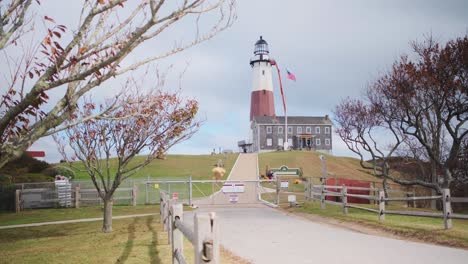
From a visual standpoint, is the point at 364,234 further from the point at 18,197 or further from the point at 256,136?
the point at 256,136

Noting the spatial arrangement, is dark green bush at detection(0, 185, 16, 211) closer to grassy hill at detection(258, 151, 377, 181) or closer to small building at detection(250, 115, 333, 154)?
grassy hill at detection(258, 151, 377, 181)

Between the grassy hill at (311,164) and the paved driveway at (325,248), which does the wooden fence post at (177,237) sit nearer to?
the paved driveway at (325,248)

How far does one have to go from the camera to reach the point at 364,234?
541 inches

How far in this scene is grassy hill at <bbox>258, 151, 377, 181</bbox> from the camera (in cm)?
5865

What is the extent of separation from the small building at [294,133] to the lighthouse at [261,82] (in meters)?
2.86

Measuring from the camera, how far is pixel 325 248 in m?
10.8

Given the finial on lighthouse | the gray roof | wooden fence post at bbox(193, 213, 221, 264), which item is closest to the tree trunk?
wooden fence post at bbox(193, 213, 221, 264)

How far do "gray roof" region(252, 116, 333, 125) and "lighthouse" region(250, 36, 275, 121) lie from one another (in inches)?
90.2

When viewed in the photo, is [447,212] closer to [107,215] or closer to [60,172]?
[107,215]

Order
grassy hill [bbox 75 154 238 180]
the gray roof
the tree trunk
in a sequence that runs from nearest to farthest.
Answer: the tree trunk
grassy hill [bbox 75 154 238 180]
the gray roof

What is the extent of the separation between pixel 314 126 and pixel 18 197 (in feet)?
217

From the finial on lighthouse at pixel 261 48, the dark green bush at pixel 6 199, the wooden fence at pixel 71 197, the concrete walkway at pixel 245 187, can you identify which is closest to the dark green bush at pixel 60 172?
the wooden fence at pixel 71 197

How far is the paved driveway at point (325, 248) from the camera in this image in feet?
30.7

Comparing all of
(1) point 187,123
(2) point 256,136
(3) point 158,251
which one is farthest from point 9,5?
(2) point 256,136
